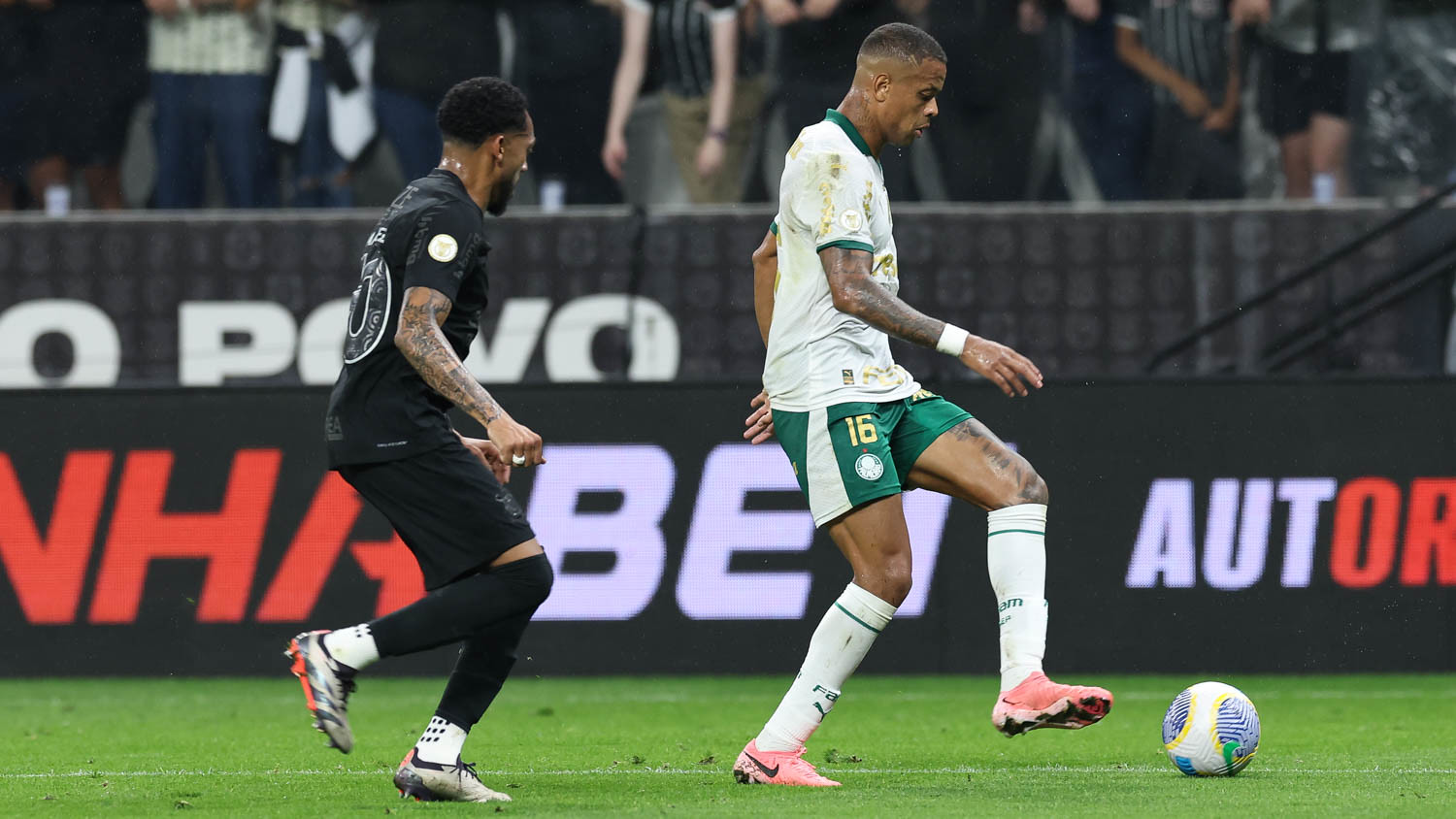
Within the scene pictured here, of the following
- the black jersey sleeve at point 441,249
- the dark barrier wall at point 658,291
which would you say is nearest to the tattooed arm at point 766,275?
the black jersey sleeve at point 441,249

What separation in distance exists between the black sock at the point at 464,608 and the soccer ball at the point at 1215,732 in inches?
77.3

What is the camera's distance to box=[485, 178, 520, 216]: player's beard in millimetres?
5586

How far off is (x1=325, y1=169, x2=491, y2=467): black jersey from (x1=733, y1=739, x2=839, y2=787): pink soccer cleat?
52.3 inches

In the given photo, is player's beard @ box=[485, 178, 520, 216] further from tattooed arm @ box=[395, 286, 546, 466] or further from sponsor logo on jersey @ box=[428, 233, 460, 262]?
tattooed arm @ box=[395, 286, 546, 466]

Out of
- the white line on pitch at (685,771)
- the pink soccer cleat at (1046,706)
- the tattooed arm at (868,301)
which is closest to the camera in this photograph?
the pink soccer cleat at (1046,706)

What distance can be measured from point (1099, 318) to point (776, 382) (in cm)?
567

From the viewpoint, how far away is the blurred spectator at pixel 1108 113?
39.3ft

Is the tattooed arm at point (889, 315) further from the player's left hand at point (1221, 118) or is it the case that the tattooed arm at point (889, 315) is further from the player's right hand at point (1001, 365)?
the player's left hand at point (1221, 118)

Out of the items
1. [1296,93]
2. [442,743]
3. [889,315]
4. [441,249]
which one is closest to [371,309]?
[441,249]

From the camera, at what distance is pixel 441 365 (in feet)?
17.0

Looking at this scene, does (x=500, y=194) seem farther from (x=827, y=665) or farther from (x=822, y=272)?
(x=827, y=665)

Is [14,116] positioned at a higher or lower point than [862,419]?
higher

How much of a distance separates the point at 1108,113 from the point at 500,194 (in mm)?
7130

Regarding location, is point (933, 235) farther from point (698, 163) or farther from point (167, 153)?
point (167, 153)
